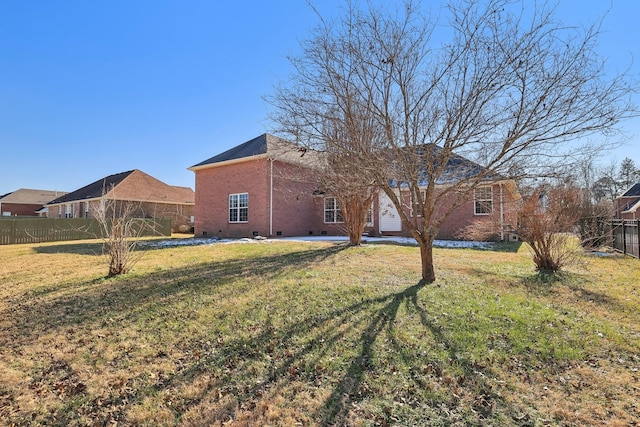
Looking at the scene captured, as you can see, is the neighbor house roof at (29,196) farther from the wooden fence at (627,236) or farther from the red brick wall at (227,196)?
the wooden fence at (627,236)

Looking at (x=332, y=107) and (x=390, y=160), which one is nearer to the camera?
(x=390, y=160)

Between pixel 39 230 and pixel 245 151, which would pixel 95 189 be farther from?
pixel 245 151

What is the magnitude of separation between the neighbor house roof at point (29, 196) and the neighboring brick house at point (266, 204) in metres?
40.0

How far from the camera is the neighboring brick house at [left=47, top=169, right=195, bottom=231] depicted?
28.8 metres

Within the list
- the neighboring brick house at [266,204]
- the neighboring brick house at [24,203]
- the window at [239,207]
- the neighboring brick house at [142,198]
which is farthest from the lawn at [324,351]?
the neighboring brick house at [24,203]

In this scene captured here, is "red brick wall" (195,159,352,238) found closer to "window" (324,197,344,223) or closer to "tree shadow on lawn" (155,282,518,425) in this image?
"window" (324,197,344,223)

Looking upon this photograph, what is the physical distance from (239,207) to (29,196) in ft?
150

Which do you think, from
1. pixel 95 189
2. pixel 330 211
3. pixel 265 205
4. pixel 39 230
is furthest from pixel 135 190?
pixel 330 211

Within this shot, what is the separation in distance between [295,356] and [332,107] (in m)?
4.95

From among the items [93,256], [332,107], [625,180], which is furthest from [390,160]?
[625,180]

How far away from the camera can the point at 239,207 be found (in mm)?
19766

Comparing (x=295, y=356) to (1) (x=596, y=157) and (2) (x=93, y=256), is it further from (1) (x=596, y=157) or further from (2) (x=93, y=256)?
(2) (x=93, y=256)

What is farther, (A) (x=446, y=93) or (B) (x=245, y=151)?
(B) (x=245, y=151)

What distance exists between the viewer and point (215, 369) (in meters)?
3.86
